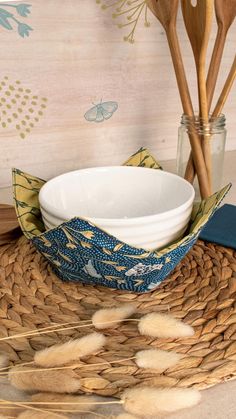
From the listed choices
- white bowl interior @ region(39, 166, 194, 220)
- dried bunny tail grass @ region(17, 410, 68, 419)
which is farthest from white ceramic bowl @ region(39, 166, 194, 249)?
dried bunny tail grass @ region(17, 410, 68, 419)

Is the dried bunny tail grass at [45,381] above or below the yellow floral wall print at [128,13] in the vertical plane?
below

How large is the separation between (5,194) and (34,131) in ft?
0.36

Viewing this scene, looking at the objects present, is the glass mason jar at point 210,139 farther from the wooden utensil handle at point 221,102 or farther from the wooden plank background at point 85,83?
the wooden plank background at point 85,83

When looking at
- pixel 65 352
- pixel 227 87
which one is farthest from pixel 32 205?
pixel 227 87

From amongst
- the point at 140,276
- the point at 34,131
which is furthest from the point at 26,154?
the point at 140,276

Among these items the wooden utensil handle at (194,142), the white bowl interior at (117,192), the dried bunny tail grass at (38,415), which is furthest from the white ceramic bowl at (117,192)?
the dried bunny tail grass at (38,415)

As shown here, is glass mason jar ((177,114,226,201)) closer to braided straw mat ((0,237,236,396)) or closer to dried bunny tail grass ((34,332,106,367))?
braided straw mat ((0,237,236,396))

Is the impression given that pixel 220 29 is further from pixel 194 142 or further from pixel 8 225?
pixel 8 225

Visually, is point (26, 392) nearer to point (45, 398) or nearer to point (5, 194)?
point (45, 398)

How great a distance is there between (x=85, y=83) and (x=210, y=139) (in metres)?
0.23

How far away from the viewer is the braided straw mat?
0.45m

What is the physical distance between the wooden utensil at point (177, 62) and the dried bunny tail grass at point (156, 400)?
0.38 m

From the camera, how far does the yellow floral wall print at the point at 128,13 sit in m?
0.84

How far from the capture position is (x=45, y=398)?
41 cm
